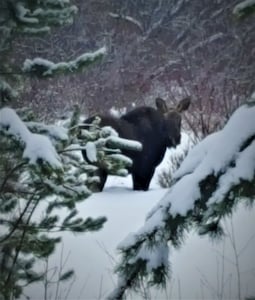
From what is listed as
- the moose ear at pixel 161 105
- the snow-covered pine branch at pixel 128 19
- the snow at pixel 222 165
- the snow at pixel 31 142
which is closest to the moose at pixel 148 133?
the moose ear at pixel 161 105

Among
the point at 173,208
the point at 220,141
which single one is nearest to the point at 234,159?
the point at 220,141

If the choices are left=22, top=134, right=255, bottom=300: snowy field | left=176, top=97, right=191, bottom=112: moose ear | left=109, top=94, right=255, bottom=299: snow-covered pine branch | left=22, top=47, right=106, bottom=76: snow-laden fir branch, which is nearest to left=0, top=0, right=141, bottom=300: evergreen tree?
left=22, top=47, right=106, bottom=76: snow-laden fir branch

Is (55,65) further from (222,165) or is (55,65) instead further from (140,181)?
(140,181)

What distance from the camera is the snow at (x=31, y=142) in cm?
211

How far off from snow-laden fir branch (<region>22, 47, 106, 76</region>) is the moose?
4.41 m

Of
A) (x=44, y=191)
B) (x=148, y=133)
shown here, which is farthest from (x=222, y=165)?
(x=148, y=133)

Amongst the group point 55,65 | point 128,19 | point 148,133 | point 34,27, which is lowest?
point 55,65

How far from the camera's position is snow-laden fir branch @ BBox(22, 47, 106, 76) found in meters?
2.85

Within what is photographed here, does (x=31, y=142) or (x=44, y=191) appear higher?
(x=44, y=191)

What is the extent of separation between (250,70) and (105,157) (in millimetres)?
15926

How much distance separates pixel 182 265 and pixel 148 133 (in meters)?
3.93

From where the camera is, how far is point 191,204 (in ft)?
6.20

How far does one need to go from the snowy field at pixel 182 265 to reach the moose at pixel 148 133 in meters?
2.62

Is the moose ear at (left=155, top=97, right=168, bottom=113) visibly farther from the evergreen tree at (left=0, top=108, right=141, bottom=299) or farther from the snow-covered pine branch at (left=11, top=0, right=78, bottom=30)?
the snow-covered pine branch at (left=11, top=0, right=78, bottom=30)
